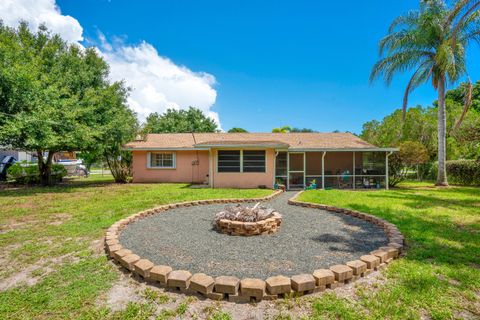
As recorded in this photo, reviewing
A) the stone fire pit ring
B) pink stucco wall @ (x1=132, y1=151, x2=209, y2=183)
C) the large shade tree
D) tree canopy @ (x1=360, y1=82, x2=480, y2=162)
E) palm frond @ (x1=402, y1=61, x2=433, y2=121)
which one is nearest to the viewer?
the stone fire pit ring

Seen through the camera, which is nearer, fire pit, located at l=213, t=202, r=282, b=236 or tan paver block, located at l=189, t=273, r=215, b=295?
tan paver block, located at l=189, t=273, r=215, b=295

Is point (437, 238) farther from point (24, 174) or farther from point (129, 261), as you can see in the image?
point (24, 174)

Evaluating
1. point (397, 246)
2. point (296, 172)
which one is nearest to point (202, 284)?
point (397, 246)

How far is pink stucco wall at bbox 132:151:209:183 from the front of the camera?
1520 cm

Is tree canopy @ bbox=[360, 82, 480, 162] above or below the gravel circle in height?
above

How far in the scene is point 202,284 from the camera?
104 inches

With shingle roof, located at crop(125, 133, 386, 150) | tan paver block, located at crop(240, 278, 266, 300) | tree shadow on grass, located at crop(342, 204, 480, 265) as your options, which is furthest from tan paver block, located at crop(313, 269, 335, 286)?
Answer: shingle roof, located at crop(125, 133, 386, 150)

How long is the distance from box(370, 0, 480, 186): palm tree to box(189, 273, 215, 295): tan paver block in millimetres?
15274

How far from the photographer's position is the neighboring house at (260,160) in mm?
12359

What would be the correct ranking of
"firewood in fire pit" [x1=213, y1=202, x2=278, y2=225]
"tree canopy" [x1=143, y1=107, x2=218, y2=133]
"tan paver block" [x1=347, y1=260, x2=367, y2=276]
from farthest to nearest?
1. "tree canopy" [x1=143, y1=107, x2=218, y2=133]
2. "firewood in fire pit" [x1=213, y1=202, x2=278, y2=225]
3. "tan paver block" [x1=347, y1=260, x2=367, y2=276]

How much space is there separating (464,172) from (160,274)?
762 inches

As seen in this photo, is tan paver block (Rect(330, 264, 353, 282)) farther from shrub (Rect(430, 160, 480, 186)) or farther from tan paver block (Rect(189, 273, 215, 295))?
shrub (Rect(430, 160, 480, 186))

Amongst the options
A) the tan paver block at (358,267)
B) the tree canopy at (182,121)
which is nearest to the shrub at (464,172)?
the tan paver block at (358,267)

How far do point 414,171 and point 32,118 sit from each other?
26.6 meters
